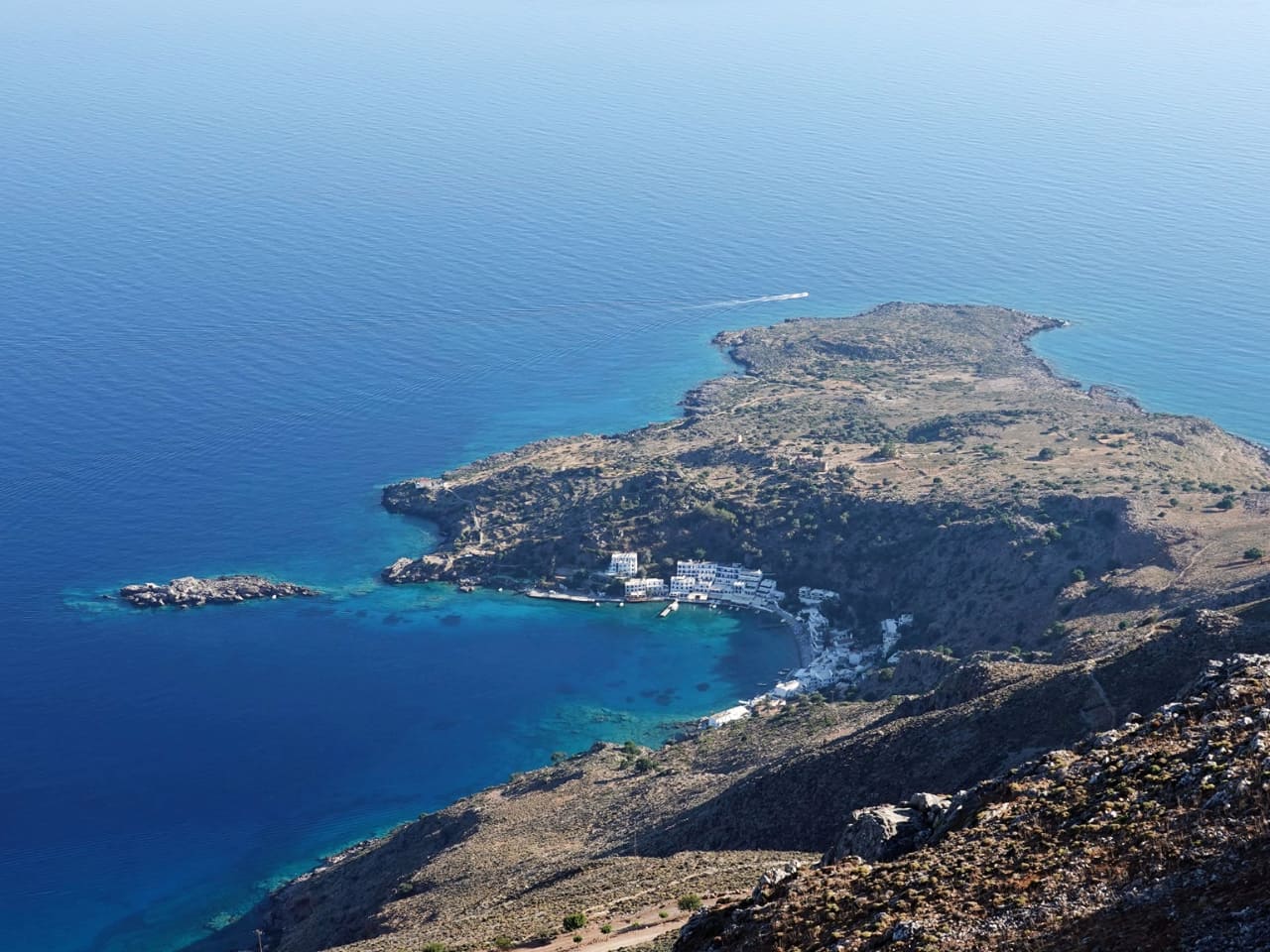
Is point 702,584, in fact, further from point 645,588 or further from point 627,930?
point 627,930

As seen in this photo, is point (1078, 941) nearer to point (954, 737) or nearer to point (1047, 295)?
point (954, 737)

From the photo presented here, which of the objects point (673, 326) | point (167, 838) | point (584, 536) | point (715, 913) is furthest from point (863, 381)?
point (715, 913)

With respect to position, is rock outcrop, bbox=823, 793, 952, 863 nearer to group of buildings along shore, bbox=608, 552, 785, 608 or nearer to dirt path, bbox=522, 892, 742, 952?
dirt path, bbox=522, 892, 742, 952

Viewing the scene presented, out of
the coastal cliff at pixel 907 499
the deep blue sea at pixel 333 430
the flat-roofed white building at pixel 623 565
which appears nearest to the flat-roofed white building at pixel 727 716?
the deep blue sea at pixel 333 430

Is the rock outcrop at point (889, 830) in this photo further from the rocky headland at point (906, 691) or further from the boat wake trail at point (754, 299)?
the boat wake trail at point (754, 299)

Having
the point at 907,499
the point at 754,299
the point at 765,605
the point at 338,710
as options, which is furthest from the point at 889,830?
the point at 754,299
